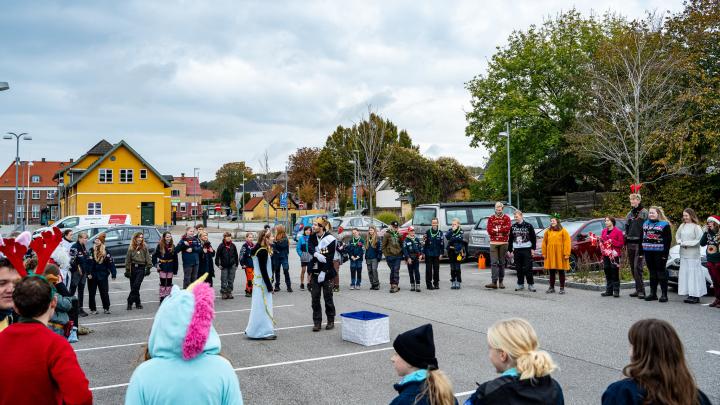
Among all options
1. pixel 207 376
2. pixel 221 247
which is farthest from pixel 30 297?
pixel 221 247

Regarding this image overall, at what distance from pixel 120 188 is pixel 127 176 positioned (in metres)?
1.40

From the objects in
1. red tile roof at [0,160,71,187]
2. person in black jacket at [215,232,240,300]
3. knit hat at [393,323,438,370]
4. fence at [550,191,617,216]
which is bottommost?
person in black jacket at [215,232,240,300]

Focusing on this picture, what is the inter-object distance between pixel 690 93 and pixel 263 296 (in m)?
22.5

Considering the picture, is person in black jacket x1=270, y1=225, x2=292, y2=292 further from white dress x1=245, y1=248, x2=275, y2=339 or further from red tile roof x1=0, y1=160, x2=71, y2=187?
red tile roof x1=0, y1=160, x2=71, y2=187

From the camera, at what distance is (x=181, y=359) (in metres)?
2.68

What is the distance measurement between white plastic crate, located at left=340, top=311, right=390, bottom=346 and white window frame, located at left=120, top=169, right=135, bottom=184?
175 feet

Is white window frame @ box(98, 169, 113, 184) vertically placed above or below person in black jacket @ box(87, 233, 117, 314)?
above

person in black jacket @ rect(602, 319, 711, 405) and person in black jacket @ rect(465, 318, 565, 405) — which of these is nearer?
person in black jacket @ rect(602, 319, 711, 405)

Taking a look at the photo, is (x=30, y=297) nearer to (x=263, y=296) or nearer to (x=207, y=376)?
(x=207, y=376)

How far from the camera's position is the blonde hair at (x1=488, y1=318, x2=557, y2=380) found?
3.00 meters

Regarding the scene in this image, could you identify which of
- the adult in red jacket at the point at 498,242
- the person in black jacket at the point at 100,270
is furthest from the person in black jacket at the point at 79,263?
the adult in red jacket at the point at 498,242

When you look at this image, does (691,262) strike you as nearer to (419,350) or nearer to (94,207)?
(419,350)

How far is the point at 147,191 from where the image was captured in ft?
190

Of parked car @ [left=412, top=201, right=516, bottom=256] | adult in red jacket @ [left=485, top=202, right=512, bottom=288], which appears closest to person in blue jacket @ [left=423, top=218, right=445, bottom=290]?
adult in red jacket @ [left=485, top=202, right=512, bottom=288]
